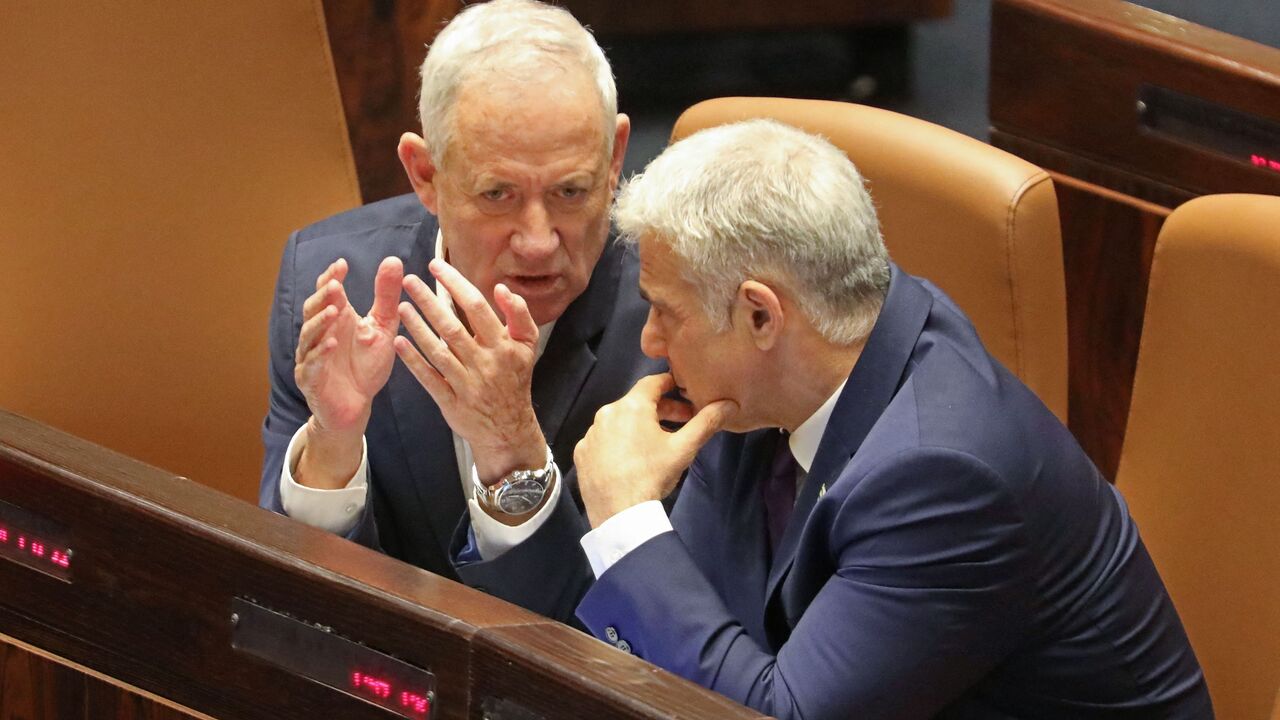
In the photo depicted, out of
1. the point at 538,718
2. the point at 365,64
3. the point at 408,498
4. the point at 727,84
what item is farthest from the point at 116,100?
the point at 727,84

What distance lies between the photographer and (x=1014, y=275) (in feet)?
5.78

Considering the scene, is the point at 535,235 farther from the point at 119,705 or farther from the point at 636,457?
the point at 119,705

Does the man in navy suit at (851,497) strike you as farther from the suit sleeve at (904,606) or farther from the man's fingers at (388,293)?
the man's fingers at (388,293)

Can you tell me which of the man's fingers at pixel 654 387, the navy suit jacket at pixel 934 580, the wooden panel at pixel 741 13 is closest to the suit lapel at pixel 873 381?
the navy suit jacket at pixel 934 580

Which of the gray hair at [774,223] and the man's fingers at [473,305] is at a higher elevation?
the gray hair at [774,223]

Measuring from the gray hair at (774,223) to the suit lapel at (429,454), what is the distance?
1.35 ft

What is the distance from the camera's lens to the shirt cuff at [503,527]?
161cm

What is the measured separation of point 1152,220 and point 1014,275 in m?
0.56

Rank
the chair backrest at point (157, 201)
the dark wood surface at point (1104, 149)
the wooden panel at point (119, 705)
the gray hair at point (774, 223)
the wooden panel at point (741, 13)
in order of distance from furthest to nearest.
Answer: the wooden panel at point (741, 13), the dark wood surface at point (1104, 149), the chair backrest at point (157, 201), the gray hair at point (774, 223), the wooden panel at point (119, 705)

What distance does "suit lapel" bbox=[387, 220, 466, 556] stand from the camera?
1772 millimetres

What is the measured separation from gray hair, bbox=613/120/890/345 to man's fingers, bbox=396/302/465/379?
0.22 m

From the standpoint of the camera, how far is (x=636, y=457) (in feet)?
5.01

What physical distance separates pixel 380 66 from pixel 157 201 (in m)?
0.33

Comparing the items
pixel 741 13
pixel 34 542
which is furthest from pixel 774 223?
pixel 741 13
